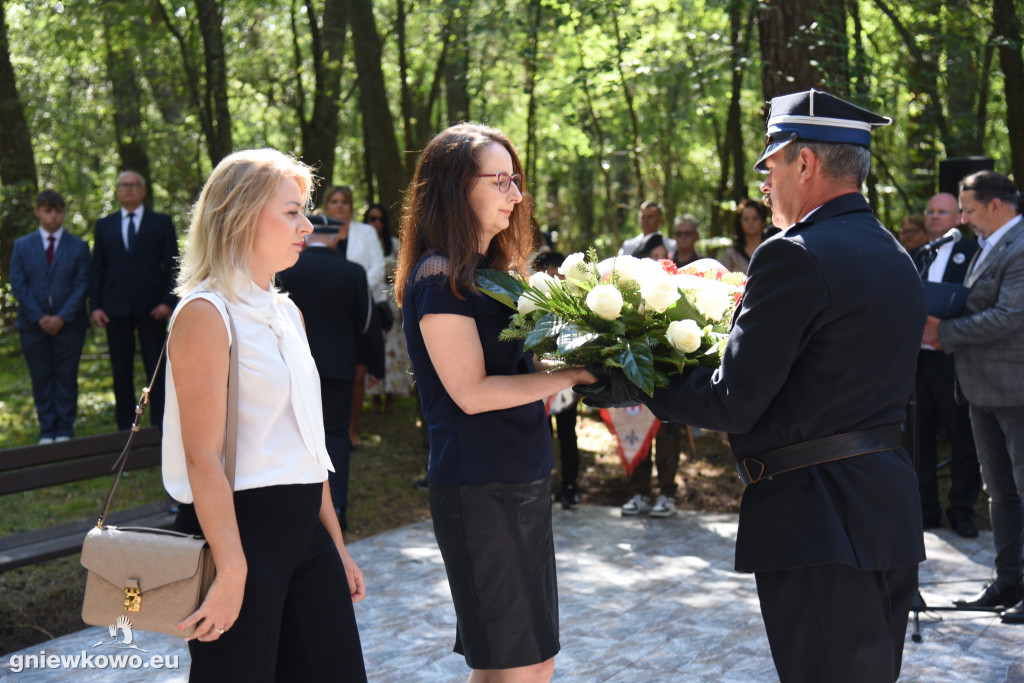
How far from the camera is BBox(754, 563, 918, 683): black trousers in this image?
270 cm

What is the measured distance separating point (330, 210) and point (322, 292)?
314cm

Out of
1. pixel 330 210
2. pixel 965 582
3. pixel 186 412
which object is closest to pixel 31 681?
pixel 186 412

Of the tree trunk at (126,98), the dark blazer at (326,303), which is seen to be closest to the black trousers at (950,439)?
the dark blazer at (326,303)

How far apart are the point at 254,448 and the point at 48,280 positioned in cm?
861

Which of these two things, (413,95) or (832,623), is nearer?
(832,623)

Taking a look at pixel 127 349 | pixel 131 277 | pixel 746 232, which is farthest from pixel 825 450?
pixel 127 349

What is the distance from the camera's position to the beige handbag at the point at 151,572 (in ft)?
8.25

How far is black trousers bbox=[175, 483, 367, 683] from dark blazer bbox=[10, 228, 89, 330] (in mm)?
8327

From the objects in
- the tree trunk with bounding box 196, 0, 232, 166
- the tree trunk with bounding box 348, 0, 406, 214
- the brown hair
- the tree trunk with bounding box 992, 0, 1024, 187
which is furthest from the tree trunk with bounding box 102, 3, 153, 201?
the brown hair

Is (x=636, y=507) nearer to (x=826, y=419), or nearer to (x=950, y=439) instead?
(x=950, y=439)

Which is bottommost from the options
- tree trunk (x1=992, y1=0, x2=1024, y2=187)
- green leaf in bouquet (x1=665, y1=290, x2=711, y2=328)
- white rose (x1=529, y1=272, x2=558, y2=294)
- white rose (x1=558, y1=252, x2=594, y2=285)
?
green leaf in bouquet (x1=665, y1=290, x2=711, y2=328)

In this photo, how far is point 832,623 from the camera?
272cm

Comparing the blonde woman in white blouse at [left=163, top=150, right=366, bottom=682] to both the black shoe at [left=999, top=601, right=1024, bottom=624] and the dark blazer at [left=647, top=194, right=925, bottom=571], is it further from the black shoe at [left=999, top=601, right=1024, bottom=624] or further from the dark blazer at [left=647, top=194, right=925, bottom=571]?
the black shoe at [left=999, top=601, right=1024, bottom=624]

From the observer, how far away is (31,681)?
481 centimetres
